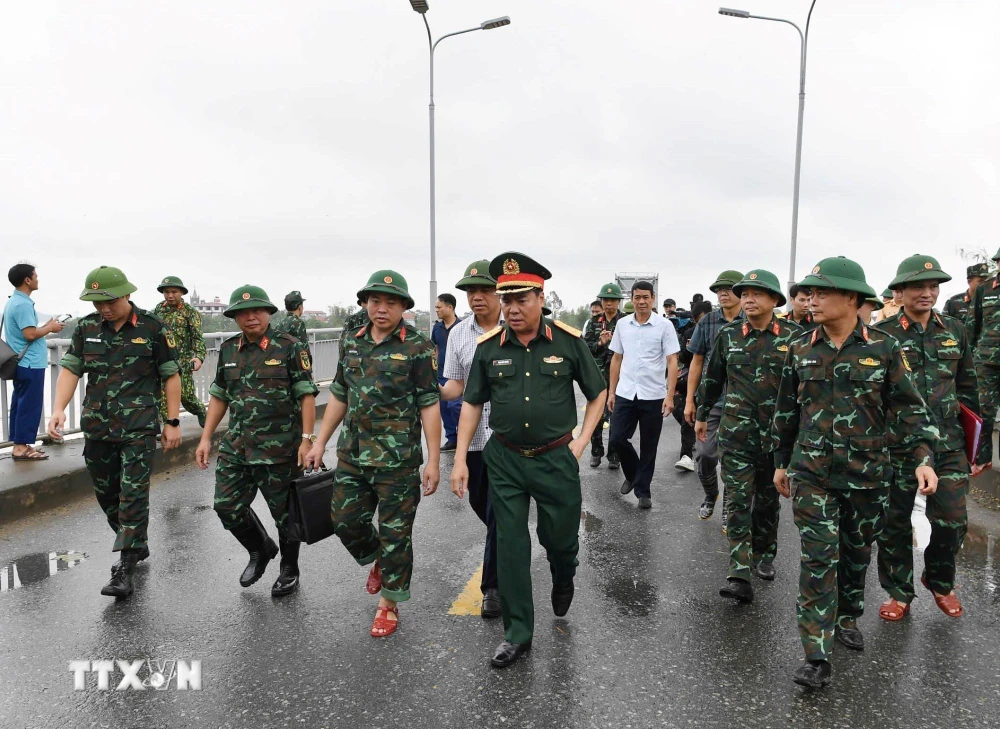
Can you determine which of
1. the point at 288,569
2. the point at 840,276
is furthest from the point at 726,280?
the point at 288,569

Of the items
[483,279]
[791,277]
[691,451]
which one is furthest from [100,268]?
[791,277]

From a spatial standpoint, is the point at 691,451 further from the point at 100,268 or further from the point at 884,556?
the point at 100,268

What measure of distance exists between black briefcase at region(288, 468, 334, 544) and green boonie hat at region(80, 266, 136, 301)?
5.58 ft

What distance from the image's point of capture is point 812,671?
10.2 ft

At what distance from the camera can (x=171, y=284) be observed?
7988 mm

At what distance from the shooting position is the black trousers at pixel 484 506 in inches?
158

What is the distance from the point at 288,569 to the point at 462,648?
4.53ft

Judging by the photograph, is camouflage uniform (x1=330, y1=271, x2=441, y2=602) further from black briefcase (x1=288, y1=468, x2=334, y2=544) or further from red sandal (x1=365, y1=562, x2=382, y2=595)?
red sandal (x1=365, y1=562, x2=382, y2=595)

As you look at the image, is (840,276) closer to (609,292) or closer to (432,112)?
(609,292)

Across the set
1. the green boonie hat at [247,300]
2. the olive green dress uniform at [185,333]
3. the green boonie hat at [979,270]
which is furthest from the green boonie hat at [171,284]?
the green boonie hat at [979,270]

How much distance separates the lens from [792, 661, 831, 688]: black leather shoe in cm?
309

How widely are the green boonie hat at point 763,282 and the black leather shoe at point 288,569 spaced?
3261 mm

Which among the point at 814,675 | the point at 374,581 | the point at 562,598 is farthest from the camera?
the point at 374,581

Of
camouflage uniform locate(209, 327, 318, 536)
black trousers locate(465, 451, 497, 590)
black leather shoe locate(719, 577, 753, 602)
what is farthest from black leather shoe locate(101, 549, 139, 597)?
black leather shoe locate(719, 577, 753, 602)
